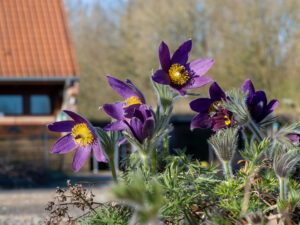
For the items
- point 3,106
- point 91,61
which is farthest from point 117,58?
point 3,106

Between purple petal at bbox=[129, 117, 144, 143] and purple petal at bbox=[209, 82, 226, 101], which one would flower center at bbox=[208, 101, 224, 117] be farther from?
purple petal at bbox=[129, 117, 144, 143]

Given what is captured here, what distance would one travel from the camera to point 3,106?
16.2m

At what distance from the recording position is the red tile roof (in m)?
15.0

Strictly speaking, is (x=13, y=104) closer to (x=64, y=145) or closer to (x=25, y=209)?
(x=25, y=209)

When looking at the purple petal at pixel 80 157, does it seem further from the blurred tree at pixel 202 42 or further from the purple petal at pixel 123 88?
the blurred tree at pixel 202 42

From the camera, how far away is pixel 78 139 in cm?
130

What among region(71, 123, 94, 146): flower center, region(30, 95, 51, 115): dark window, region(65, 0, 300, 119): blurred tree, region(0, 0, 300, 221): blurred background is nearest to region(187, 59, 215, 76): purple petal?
region(71, 123, 94, 146): flower center

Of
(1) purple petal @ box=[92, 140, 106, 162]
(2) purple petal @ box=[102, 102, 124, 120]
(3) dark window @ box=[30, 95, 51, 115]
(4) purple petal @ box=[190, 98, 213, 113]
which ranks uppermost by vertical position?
(2) purple petal @ box=[102, 102, 124, 120]

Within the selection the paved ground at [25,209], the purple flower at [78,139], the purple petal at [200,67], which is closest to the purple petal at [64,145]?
the purple flower at [78,139]

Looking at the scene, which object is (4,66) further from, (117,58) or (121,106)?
(121,106)

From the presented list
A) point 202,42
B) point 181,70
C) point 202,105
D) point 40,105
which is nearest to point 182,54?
point 181,70

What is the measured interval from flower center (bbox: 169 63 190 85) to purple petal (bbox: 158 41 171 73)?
0.04 ft

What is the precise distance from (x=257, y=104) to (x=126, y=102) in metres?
0.33

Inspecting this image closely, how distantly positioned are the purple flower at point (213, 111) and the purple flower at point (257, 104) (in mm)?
62
